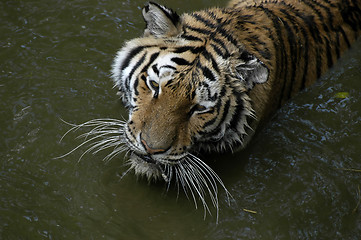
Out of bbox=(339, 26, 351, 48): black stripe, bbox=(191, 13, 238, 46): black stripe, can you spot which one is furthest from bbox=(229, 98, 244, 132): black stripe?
bbox=(339, 26, 351, 48): black stripe

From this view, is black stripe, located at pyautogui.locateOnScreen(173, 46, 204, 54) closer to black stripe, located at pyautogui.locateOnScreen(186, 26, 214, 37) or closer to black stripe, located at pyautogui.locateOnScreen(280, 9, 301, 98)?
black stripe, located at pyautogui.locateOnScreen(186, 26, 214, 37)

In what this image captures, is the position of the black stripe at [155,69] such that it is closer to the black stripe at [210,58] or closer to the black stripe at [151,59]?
the black stripe at [151,59]

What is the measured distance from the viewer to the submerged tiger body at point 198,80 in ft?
8.20

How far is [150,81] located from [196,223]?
0.91m

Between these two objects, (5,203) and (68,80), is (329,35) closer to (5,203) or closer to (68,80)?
(68,80)

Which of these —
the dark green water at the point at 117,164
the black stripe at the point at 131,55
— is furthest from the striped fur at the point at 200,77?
the dark green water at the point at 117,164

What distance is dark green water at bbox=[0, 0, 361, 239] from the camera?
2680mm

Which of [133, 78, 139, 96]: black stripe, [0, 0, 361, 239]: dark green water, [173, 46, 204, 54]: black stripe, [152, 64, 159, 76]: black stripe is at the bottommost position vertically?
[0, 0, 361, 239]: dark green water

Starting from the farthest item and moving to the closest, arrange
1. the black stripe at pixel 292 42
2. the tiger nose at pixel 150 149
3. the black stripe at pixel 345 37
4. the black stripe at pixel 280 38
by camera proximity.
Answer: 1. the black stripe at pixel 345 37
2. the black stripe at pixel 292 42
3. the black stripe at pixel 280 38
4. the tiger nose at pixel 150 149

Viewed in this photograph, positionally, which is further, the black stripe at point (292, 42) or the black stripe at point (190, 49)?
the black stripe at point (292, 42)

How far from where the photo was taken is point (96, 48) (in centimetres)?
378

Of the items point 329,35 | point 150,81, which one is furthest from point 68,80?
point 329,35

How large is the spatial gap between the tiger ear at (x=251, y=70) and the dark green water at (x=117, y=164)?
71 centimetres

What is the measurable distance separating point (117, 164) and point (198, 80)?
2.81 feet
